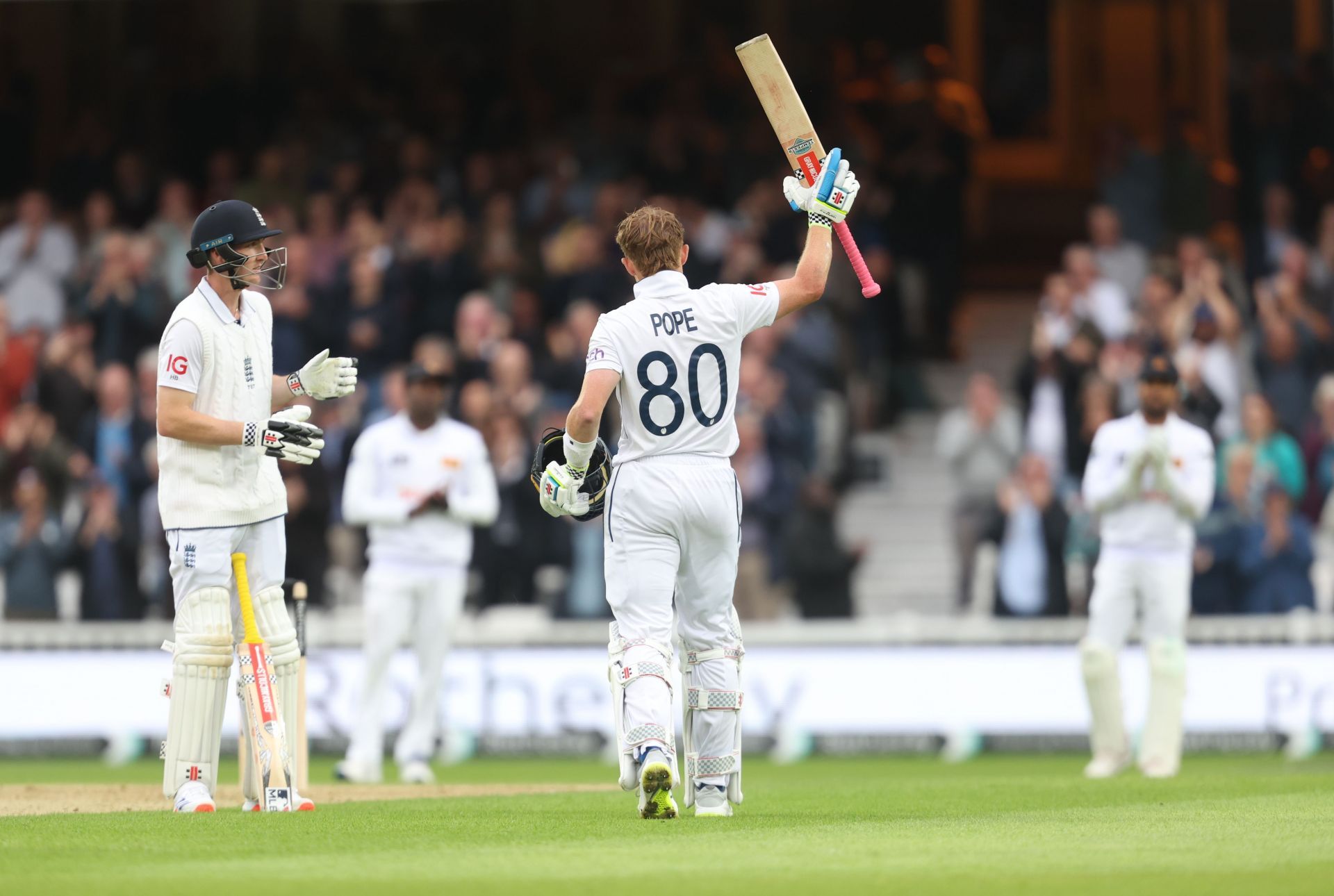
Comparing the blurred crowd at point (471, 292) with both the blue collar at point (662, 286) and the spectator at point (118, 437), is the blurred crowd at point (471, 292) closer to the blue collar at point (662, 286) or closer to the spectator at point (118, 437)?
the spectator at point (118, 437)

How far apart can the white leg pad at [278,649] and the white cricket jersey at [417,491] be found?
4.10 metres

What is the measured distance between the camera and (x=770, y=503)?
17.9 m

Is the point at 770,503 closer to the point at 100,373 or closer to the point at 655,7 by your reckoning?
the point at 100,373

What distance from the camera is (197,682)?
9.33 metres

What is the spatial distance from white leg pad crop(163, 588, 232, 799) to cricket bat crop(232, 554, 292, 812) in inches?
4.0

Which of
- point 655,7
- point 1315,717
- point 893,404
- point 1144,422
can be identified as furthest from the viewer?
point 655,7

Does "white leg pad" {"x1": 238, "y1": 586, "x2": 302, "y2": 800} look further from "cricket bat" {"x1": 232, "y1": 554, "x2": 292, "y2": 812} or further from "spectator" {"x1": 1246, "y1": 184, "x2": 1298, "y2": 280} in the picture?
"spectator" {"x1": 1246, "y1": 184, "x2": 1298, "y2": 280}

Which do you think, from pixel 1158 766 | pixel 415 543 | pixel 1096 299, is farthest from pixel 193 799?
pixel 1096 299

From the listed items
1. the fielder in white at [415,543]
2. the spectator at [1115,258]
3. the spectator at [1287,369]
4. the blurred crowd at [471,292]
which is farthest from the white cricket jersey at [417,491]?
the spectator at [1115,258]

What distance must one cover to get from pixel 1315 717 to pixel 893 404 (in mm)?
6376

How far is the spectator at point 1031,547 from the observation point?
1697 centimetres

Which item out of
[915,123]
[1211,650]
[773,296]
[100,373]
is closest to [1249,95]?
[915,123]

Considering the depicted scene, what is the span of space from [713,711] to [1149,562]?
5138 mm

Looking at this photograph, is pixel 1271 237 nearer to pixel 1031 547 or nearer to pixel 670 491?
pixel 1031 547
